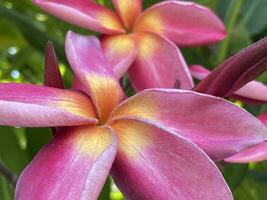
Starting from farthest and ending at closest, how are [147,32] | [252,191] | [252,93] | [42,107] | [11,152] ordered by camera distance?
[252,191]
[11,152]
[147,32]
[252,93]
[42,107]

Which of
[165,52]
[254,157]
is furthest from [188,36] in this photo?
[254,157]

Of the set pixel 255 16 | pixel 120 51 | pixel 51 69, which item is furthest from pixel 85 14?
pixel 255 16

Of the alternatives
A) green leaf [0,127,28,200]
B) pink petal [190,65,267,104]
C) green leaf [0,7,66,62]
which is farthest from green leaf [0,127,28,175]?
pink petal [190,65,267,104]

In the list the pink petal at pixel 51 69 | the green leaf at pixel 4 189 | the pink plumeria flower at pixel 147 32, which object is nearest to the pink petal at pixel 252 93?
the pink plumeria flower at pixel 147 32

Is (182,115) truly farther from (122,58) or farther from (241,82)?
(122,58)

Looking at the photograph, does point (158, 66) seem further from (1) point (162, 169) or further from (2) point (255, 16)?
(2) point (255, 16)

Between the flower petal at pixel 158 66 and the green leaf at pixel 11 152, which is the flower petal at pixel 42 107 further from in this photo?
the green leaf at pixel 11 152

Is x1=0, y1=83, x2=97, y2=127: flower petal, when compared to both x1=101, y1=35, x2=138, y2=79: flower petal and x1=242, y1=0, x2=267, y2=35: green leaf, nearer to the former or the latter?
x1=101, y1=35, x2=138, y2=79: flower petal
